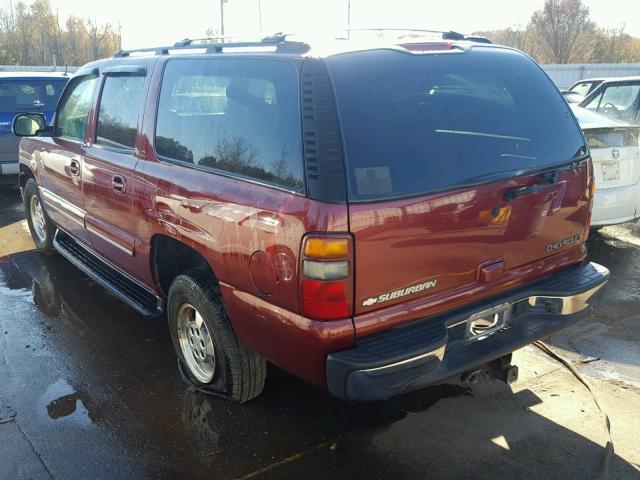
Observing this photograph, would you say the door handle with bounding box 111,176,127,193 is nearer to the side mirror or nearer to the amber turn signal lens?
the amber turn signal lens

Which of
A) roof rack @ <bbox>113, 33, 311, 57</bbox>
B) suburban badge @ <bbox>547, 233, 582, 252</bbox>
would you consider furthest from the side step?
suburban badge @ <bbox>547, 233, 582, 252</bbox>

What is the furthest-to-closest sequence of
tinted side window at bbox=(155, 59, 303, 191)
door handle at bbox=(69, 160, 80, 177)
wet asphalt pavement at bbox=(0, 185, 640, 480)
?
1. door handle at bbox=(69, 160, 80, 177)
2. wet asphalt pavement at bbox=(0, 185, 640, 480)
3. tinted side window at bbox=(155, 59, 303, 191)

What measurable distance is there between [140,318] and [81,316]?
0.49 m

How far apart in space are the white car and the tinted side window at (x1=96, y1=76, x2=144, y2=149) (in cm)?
417

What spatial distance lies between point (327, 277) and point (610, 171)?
445 cm

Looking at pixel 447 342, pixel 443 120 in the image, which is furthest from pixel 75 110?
pixel 447 342

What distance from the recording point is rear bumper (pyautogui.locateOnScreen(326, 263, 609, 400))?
2.43m

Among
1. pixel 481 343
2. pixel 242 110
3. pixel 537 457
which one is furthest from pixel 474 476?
pixel 242 110

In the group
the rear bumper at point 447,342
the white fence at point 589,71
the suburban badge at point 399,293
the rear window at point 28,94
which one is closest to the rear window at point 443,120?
the suburban badge at point 399,293

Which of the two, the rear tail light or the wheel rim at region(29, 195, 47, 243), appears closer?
the rear tail light

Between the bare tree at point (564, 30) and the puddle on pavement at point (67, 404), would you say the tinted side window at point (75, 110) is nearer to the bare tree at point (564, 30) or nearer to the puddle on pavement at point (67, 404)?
the puddle on pavement at point (67, 404)

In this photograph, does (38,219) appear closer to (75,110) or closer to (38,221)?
(38,221)

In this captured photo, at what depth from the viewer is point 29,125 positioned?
543 cm

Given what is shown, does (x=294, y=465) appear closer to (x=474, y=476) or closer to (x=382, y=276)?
(x=474, y=476)
